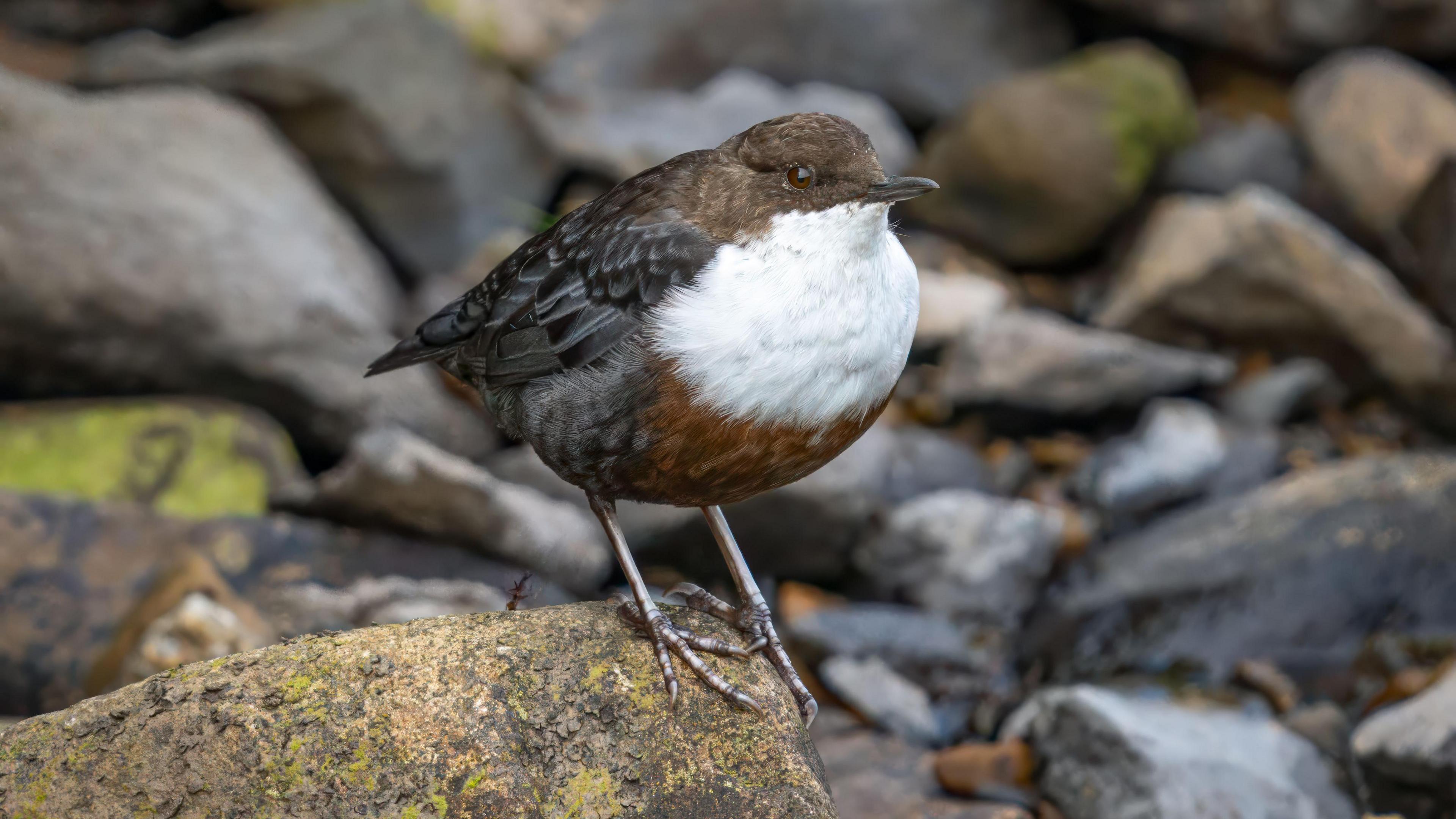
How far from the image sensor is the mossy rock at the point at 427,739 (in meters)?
2.48

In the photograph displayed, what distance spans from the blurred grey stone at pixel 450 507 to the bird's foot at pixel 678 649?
216cm

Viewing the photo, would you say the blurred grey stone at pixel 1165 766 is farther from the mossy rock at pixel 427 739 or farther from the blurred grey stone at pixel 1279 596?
the mossy rock at pixel 427 739

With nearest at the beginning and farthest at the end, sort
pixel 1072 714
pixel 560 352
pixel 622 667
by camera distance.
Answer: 1. pixel 622 667
2. pixel 560 352
3. pixel 1072 714

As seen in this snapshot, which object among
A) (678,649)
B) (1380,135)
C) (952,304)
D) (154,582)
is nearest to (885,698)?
(678,649)

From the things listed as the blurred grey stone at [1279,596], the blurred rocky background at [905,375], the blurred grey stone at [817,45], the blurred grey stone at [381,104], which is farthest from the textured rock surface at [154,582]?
the blurred grey stone at [817,45]

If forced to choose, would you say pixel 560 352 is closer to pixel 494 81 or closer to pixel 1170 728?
pixel 1170 728

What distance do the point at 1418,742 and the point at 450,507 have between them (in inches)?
142

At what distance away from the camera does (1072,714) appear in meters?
4.53

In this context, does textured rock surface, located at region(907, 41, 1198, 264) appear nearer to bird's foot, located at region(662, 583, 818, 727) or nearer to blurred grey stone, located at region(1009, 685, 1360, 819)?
blurred grey stone, located at region(1009, 685, 1360, 819)

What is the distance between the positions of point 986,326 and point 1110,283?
1562 millimetres

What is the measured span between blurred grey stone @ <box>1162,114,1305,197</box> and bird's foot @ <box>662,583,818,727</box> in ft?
20.6

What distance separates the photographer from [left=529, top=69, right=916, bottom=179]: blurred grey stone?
7797 millimetres

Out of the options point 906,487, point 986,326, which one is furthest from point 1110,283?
point 906,487

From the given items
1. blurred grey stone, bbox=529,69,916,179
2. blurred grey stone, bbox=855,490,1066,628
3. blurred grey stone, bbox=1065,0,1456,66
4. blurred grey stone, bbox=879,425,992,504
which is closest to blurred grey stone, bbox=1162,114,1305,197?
blurred grey stone, bbox=1065,0,1456,66
